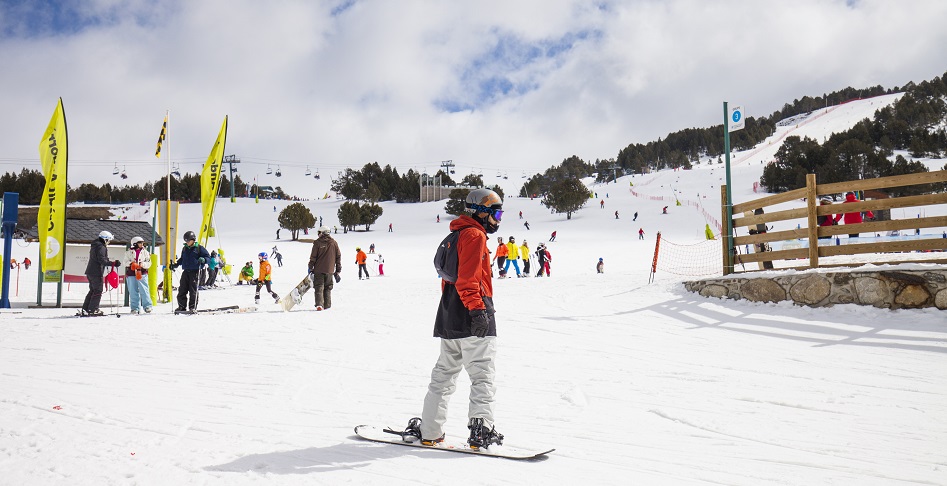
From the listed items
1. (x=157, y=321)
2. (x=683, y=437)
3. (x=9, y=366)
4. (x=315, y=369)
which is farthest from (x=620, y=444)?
(x=157, y=321)

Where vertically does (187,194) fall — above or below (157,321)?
above

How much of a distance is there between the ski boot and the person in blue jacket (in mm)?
9716

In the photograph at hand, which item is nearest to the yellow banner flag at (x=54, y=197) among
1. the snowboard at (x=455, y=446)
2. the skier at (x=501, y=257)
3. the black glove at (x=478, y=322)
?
the snowboard at (x=455, y=446)

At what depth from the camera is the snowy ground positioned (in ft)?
11.1

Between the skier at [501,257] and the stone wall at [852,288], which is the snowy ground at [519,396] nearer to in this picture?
the stone wall at [852,288]

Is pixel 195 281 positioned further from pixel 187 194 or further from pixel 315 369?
pixel 187 194

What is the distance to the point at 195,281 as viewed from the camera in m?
11.9

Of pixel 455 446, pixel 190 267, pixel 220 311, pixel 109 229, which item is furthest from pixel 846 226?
pixel 109 229

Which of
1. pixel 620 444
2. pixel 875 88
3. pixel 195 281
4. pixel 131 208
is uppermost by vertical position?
pixel 875 88

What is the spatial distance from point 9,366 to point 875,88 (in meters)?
184

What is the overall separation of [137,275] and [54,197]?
282cm

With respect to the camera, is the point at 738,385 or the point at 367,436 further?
the point at 738,385

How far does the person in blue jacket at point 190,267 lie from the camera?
11.7 m

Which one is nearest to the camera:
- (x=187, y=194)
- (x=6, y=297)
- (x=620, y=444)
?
(x=620, y=444)
